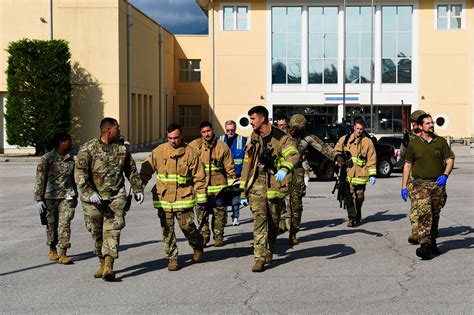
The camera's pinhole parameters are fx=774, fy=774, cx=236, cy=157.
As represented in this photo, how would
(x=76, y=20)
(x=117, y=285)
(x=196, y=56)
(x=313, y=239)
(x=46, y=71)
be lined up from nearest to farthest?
(x=117, y=285), (x=313, y=239), (x=46, y=71), (x=76, y=20), (x=196, y=56)

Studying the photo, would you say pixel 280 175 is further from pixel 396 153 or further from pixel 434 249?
pixel 396 153

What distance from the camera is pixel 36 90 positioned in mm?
38688

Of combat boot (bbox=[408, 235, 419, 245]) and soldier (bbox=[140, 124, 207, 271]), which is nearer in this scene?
soldier (bbox=[140, 124, 207, 271])

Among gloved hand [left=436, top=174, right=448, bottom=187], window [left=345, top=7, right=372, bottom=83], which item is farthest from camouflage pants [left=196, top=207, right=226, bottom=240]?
window [left=345, top=7, right=372, bottom=83]

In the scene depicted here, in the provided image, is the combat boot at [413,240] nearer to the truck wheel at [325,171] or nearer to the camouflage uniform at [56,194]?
the camouflage uniform at [56,194]

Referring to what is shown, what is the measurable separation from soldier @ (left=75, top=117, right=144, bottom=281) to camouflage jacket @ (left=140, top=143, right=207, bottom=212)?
0.44 meters

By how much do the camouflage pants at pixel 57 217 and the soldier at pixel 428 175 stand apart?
468cm

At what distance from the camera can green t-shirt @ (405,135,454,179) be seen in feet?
34.6

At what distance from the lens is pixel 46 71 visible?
38.7m

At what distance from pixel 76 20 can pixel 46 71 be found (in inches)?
164

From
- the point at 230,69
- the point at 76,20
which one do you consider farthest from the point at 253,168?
the point at 230,69

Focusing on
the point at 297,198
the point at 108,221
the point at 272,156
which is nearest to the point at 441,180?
Result: the point at 272,156

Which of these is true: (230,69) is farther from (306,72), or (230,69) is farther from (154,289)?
(154,289)

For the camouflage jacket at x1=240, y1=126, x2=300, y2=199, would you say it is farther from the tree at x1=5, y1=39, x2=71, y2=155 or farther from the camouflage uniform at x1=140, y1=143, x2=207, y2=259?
the tree at x1=5, y1=39, x2=71, y2=155
